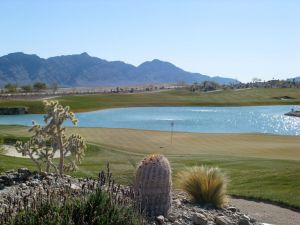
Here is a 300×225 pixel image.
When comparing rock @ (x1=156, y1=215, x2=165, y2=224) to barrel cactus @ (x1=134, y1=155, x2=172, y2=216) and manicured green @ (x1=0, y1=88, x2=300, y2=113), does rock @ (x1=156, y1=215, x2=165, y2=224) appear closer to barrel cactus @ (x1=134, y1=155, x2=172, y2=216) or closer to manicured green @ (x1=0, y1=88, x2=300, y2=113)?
barrel cactus @ (x1=134, y1=155, x2=172, y2=216)

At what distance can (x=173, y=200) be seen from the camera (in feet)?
37.7

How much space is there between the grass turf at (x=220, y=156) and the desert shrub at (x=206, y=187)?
1.44 m

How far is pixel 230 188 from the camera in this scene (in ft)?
54.1

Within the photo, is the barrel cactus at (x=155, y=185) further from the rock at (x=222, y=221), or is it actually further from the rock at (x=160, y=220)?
the rock at (x=222, y=221)

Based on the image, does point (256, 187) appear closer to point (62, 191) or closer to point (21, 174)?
point (21, 174)

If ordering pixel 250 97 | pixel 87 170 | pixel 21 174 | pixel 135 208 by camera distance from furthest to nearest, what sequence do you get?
pixel 250 97, pixel 87 170, pixel 21 174, pixel 135 208

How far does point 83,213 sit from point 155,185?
9.13 ft

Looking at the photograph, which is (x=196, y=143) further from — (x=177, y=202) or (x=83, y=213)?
(x=83, y=213)

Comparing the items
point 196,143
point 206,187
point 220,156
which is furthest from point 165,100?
point 206,187

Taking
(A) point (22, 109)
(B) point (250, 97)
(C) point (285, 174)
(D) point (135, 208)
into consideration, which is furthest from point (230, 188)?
(B) point (250, 97)

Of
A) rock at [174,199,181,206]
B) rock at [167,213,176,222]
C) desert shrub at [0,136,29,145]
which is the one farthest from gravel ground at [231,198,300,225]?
desert shrub at [0,136,29,145]

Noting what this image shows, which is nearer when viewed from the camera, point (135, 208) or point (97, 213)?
point (97, 213)

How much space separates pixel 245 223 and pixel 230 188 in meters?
5.61

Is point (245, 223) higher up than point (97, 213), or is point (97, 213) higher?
point (97, 213)
